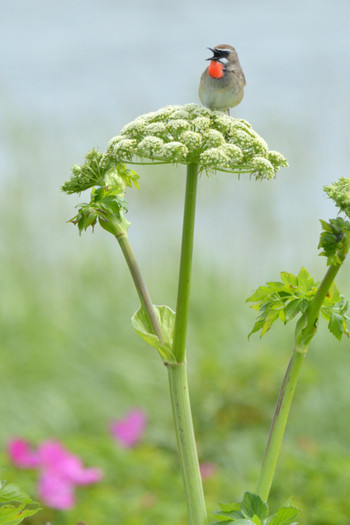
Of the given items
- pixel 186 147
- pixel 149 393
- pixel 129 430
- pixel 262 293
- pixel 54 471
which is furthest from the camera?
pixel 149 393

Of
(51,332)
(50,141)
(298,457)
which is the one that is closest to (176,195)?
(50,141)

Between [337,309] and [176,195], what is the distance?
16.6 feet

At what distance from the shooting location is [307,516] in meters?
2.99

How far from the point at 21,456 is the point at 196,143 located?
2.10 metres

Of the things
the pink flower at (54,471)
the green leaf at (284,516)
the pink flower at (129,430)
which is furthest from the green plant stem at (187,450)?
the pink flower at (129,430)

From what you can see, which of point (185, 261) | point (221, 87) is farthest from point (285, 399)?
point (221, 87)

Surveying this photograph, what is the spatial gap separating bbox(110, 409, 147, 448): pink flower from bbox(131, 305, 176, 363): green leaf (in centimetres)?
255

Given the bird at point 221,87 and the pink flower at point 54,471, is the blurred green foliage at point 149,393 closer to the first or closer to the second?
the pink flower at point 54,471

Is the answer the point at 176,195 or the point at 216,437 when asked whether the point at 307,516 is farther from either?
the point at 176,195

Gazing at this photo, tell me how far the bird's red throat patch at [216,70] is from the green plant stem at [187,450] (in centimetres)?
49

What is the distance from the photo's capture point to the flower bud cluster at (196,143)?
3.35ft

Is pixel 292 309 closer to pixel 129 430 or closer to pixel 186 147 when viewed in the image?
pixel 186 147

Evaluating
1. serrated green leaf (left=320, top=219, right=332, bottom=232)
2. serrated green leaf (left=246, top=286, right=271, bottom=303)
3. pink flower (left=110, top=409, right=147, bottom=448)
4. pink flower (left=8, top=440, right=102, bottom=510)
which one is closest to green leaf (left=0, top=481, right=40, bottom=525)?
serrated green leaf (left=246, top=286, right=271, bottom=303)

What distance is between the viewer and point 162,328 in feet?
3.98
